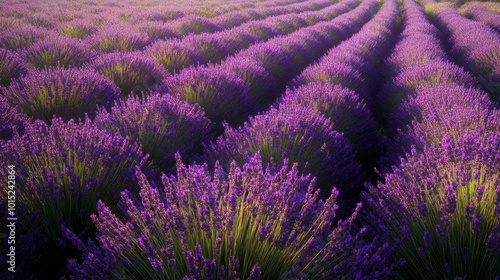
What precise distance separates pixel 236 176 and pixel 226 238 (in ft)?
0.84

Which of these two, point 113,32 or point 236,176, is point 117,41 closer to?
point 113,32

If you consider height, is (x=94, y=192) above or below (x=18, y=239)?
below

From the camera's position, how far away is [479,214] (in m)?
1.42

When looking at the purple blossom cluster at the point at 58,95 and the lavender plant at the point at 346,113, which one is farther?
the lavender plant at the point at 346,113

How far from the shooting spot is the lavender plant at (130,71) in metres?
3.82

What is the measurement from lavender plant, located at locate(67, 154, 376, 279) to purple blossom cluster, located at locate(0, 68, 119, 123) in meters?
1.84

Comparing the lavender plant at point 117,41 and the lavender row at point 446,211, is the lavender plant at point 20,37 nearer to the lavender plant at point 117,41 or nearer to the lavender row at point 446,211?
the lavender plant at point 117,41

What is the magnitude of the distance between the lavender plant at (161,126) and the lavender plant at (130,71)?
48.2 inches

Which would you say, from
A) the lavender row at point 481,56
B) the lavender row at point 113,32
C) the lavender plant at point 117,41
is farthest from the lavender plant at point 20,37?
the lavender row at point 481,56

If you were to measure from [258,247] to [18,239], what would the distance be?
915 mm

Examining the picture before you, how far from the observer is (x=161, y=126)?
2467 millimetres

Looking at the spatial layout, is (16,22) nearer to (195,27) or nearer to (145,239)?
(195,27)

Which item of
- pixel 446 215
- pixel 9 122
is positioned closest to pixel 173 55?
pixel 9 122

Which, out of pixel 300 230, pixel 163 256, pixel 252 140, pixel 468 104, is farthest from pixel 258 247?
Result: pixel 468 104
